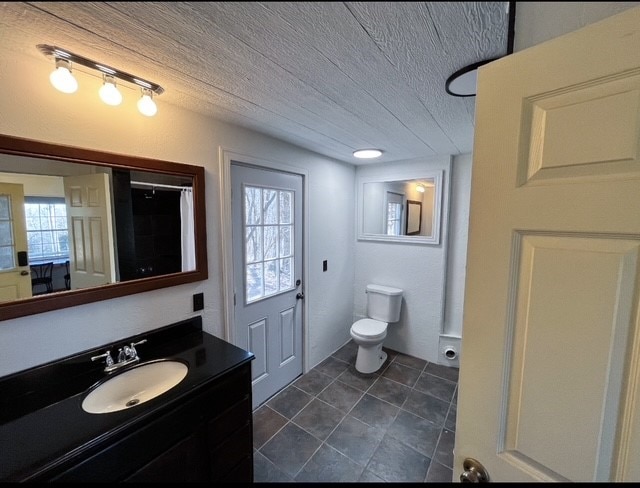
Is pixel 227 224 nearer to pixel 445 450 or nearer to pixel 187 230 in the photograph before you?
pixel 187 230

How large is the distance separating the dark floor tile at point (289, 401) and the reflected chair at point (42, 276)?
1664 mm

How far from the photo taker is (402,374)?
8.19 ft

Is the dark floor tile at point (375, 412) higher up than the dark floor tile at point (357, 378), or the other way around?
the dark floor tile at point (357, 378)

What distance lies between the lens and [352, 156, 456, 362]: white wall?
255 cm

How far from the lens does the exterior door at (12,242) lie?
3.19 feet

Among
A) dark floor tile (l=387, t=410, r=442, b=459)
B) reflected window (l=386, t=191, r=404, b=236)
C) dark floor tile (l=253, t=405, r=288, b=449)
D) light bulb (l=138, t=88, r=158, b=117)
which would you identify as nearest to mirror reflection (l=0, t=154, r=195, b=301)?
light bulb (l=138, t=88, r=158, b=117)

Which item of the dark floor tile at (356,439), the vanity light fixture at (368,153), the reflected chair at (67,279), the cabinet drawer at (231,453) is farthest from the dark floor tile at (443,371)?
the reflected chair at (67,279)

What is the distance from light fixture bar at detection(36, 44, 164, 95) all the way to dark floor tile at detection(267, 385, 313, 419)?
7.26 ft

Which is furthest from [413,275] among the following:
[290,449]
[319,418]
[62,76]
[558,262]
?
[62,76]

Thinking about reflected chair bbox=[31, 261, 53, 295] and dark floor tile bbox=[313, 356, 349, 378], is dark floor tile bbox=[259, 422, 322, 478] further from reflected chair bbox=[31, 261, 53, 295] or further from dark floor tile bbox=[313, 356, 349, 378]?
reflected chair bbox=[31, 261, 53, 295]

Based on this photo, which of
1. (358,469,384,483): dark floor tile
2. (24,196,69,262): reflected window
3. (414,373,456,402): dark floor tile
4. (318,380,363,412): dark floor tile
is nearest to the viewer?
(24,196,69,262): reflected window

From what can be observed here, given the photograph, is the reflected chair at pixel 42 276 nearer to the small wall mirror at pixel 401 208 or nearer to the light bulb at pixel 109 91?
the light bulb at pixel 109 91

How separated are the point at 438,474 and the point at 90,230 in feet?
7.42

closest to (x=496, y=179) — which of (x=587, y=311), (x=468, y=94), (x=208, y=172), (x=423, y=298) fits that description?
(x=587, y=311)
